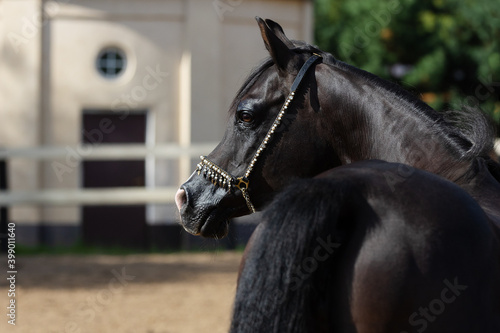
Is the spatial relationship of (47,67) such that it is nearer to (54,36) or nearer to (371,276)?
(54,36)

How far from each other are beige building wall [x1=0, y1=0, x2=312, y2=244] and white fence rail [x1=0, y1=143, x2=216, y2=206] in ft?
1.71

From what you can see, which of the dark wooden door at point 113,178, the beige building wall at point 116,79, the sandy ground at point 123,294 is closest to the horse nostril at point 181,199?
the sandy ground at point 123,294

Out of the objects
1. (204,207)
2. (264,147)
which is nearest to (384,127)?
(264,147)

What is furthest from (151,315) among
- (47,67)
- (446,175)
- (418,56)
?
(418,56)

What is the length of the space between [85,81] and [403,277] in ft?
40.4

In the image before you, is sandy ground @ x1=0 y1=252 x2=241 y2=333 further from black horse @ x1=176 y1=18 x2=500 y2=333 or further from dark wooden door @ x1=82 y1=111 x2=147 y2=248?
black horse @ x1=176 y1=18 x2=500 y2=333

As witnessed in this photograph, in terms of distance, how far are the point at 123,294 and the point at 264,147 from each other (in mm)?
6320

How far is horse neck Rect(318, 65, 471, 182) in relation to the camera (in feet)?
9.74

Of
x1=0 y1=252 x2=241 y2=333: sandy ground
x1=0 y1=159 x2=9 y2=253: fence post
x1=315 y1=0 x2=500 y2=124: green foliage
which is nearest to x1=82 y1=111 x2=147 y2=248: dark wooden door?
x1=0 y1=159 x2=9 y2=253: fence post

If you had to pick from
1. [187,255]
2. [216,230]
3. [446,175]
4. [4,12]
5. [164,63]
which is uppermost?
[4,12]

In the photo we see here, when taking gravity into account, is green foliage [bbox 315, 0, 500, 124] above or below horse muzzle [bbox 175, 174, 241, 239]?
above

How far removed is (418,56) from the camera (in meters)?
23.4

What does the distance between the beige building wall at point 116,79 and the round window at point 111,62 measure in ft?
0.42

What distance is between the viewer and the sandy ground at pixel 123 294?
741 cm
